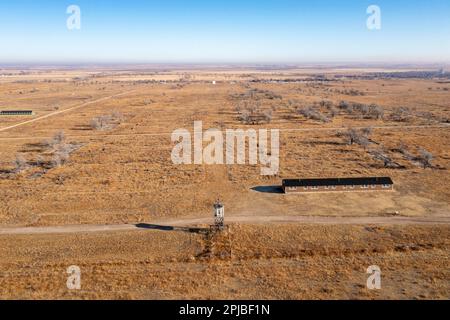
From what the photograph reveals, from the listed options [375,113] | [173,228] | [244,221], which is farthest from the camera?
[375,113]

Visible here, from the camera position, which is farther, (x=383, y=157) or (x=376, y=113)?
(x=376, y=113)

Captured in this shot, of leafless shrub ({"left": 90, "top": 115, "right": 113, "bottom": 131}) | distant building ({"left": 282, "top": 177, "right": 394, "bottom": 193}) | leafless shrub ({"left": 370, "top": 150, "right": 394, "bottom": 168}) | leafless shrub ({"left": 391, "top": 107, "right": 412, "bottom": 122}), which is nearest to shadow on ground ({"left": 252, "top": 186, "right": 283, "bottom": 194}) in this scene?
distant building ({"left": 282, "top": 177, "right": 394, "bottom": 193})

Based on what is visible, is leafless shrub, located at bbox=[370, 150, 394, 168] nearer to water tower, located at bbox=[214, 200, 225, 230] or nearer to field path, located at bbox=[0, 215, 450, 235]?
field path, located at bbox=[0, 215, 450, 235]

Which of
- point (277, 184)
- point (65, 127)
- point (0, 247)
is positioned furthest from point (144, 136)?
point (0, 247)

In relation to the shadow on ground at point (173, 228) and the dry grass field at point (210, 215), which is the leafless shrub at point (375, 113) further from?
the shadow on ground at point (173, 228)

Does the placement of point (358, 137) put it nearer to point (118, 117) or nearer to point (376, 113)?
point (376, 113)

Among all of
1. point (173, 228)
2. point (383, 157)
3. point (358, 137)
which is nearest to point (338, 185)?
point (383, 157)

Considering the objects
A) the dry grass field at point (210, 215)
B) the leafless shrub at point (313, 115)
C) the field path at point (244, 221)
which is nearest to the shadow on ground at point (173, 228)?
the field path at point (244, 221)

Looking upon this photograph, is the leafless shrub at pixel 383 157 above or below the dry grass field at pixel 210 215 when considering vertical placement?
above
